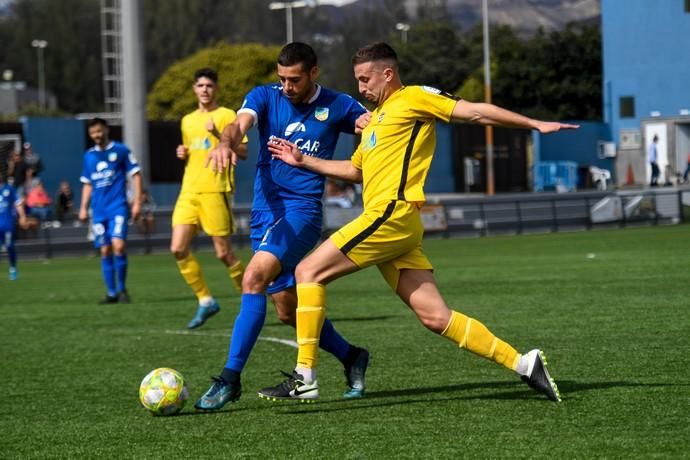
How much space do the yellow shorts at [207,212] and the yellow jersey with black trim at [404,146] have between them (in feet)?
18.7

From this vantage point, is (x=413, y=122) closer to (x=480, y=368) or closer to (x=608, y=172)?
(x=480, y=368)

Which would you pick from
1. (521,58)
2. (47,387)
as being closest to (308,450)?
(47,387)

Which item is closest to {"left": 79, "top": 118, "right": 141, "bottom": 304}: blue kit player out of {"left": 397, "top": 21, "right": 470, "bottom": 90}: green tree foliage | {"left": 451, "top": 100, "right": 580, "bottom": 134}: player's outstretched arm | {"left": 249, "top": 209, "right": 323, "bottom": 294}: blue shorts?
{"left": 249, "top": 209, "right": 323, "bottom": 294}: blue shorts

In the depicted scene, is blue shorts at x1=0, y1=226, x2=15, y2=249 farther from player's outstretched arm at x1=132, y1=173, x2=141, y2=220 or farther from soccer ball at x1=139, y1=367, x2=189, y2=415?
soccer ball at x1=139, y1=367, x2=189, y2=415

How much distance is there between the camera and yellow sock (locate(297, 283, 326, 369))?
741cm

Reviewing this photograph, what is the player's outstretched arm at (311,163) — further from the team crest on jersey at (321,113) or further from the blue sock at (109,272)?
the blue sock at (109,272)

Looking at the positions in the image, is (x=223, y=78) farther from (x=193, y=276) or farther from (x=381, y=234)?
(x=381, y=234)

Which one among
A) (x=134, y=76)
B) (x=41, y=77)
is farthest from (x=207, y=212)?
(x=41, y=77)

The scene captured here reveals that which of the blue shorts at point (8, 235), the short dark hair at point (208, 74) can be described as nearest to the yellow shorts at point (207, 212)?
the short dark hair at point (208, 74)

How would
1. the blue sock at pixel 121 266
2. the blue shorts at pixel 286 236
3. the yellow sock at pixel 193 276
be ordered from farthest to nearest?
the blue sock at pixel 121 266, the yellow sock at pixel 193 276, the blue shorts at pixel 286 236

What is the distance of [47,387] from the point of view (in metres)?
9.16

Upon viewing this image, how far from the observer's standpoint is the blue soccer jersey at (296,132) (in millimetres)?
8094

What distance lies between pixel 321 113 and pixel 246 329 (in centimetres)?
141

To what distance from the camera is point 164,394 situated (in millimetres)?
7523
